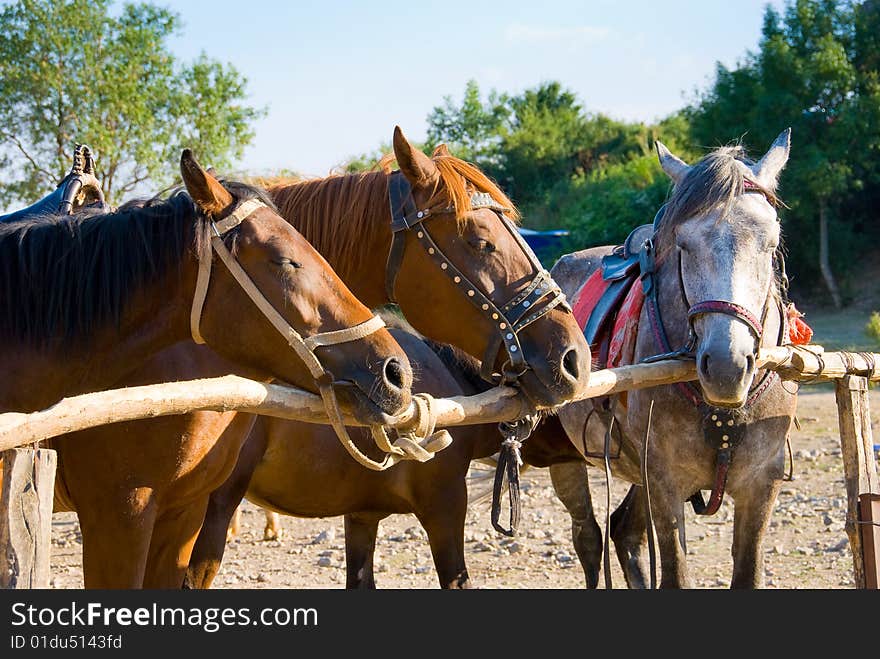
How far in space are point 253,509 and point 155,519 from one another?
621 centimetres

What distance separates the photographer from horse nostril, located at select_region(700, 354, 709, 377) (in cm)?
311

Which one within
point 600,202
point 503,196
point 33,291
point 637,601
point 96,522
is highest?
point 600,202

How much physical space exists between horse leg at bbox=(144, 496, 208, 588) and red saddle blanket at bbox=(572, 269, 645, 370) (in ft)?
6.12

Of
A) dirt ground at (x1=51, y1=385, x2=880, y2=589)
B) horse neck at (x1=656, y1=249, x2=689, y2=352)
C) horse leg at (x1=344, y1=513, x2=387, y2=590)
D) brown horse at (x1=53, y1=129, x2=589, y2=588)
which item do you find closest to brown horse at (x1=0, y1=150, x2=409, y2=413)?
brown horse at (x1=53, y1=129, x2=589, y2=588)

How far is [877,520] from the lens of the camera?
11.0 ft

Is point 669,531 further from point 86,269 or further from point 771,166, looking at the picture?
→ point 86,269

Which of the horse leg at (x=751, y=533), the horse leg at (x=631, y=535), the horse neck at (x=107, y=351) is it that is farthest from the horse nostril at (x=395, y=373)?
the horse leg at (x=631, y=535)

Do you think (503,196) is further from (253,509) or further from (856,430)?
(253,509)

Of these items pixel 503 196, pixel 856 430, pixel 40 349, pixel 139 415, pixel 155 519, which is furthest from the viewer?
pixel 856 430

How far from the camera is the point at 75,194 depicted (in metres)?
4.06

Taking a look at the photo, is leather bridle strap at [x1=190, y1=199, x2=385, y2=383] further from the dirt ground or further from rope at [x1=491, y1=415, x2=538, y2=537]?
the dirt ground

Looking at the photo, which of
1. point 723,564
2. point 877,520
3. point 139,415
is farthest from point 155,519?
point 723,564

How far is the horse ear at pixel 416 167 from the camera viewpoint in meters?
3.15

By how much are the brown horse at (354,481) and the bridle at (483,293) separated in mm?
1117
